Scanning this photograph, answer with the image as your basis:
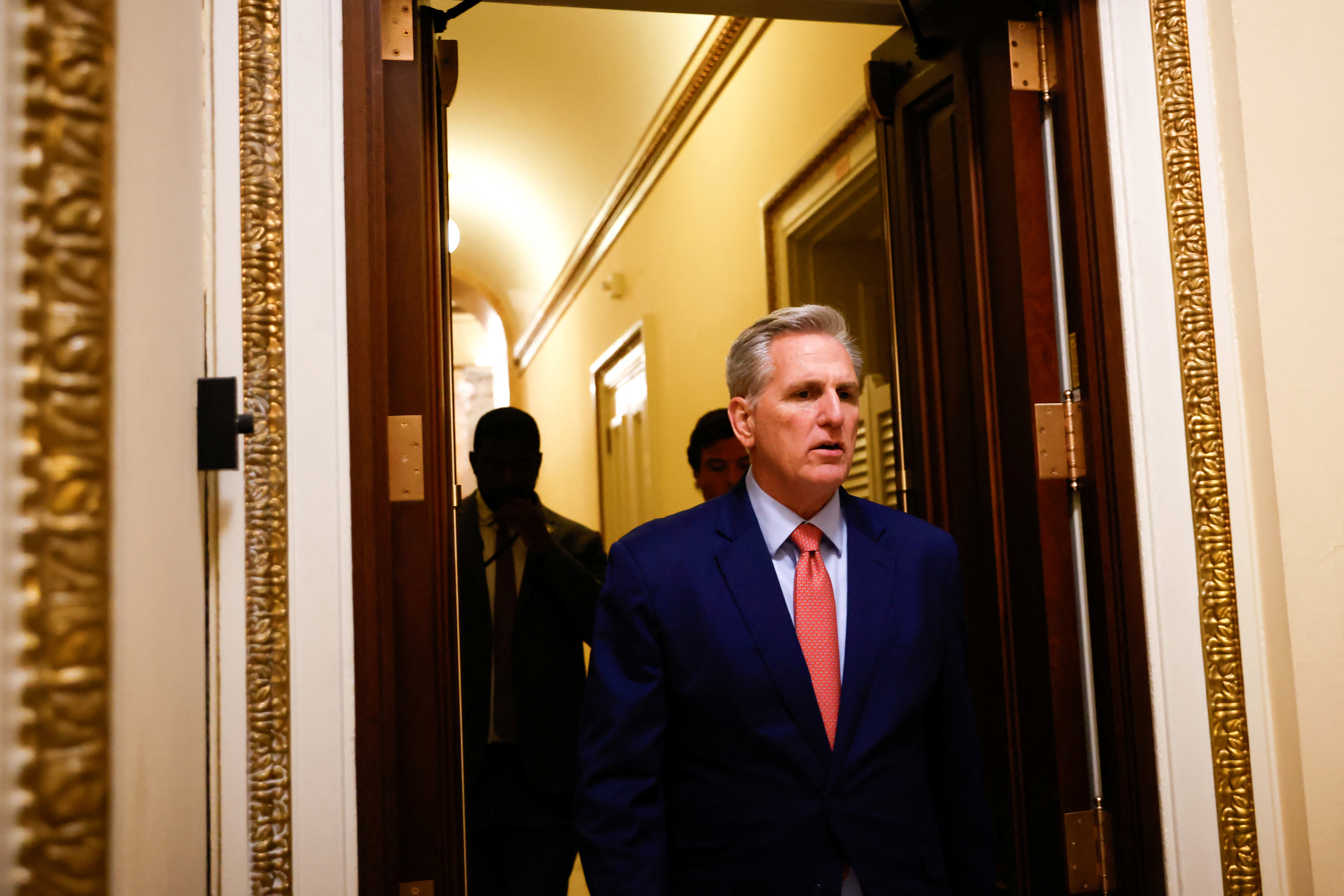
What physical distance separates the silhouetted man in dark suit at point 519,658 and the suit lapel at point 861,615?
1.11 meters

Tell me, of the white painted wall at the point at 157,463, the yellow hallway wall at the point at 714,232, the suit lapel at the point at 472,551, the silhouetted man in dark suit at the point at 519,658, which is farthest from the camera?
the yellow hallway wall at the point at 714,232

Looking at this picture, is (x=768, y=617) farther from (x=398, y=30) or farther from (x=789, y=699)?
(x=398, y=30)

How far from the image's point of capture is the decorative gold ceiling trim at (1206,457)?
66.2 inches

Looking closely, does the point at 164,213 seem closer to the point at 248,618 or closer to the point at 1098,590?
the point at 248,618

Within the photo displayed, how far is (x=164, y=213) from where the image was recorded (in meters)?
0.99

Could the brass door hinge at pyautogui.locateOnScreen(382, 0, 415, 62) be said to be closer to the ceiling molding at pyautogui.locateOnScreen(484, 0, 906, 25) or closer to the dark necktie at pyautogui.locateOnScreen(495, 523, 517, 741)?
the ceiling molding at pyautogui.locateOnScreen(484, 0, 906, 25)

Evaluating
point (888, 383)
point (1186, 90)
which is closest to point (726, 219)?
point (888, 383)

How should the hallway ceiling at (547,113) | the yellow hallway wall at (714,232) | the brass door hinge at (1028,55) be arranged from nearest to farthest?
the brass door hinge at (1028,55), the yellow hallway wall at (714,232), the hallway ceiling at (547,113)

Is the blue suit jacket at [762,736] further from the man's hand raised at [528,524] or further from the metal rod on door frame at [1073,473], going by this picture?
the man's hand raised at [528,524]

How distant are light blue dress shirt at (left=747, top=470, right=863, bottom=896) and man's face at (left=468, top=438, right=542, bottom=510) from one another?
1.41 metres

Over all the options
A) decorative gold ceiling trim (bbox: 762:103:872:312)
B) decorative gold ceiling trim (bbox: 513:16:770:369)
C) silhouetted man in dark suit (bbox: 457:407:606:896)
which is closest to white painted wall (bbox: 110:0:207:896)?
silhouetted man in dark suit (bbox: 457:407:606:896)

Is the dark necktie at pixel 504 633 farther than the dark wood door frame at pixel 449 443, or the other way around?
the dark necktie at pixel 504 633

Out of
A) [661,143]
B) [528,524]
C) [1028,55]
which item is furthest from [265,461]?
[661,143]

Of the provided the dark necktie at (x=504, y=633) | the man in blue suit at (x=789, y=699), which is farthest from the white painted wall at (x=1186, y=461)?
the dark necktie at (x=504, y=633)
